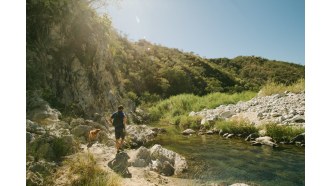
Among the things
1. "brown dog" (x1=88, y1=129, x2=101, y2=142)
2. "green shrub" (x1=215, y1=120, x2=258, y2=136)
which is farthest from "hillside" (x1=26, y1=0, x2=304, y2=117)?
"green shrub" (x1=215, y1=120, x2=258, y2=136)

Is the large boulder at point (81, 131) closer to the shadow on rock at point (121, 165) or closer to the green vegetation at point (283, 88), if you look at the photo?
the shadow on rock at point (121, 165)

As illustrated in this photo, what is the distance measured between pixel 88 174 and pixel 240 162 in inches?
165

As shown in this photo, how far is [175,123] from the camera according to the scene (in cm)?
1631

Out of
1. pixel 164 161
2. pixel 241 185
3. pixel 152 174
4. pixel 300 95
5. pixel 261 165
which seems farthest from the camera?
pixel 300 95

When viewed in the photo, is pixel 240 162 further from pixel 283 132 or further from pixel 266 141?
pixel 283 132

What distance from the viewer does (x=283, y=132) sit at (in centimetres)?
1027

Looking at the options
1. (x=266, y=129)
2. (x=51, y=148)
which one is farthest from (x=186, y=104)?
(x=51, y=148)

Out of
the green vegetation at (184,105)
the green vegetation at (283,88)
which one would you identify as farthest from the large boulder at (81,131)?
the green vegetation at (283,88)

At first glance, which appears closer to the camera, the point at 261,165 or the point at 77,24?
the point at 261,165

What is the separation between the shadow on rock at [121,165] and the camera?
6.11 metres

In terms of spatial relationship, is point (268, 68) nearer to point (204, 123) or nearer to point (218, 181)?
point (204, 123)

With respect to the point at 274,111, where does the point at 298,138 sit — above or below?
below
